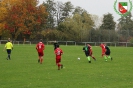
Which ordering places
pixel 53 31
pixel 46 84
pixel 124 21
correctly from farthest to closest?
pixel 124 21 < pixel 53 31 < pixel 46 84

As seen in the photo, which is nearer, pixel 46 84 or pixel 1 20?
pixel 46 84

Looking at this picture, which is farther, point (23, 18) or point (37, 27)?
point (37, 27)

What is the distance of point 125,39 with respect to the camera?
236 feet

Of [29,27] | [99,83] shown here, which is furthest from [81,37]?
[99,83]

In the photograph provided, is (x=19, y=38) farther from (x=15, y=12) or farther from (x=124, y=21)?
(x=124, y=21)

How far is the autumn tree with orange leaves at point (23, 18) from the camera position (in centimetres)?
7094

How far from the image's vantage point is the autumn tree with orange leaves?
233 feet

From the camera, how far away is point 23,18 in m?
71.8

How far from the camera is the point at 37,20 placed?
73.8 metres

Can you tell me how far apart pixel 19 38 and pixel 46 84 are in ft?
211

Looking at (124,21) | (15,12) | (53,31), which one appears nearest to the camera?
(15,12)

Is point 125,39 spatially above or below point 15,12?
below

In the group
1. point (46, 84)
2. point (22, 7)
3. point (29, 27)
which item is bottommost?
point (46, 84)

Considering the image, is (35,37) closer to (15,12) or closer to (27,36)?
(27,36)
